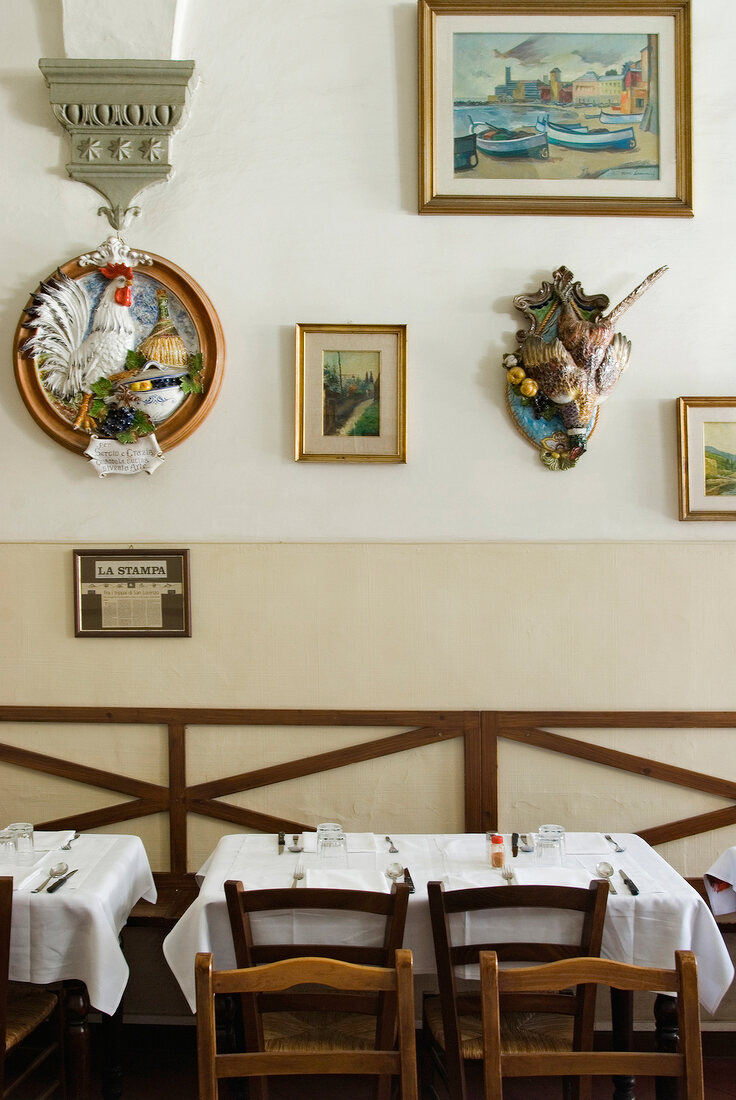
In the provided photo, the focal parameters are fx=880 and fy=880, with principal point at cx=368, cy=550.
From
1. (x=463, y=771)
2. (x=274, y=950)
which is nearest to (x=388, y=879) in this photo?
(x=274, y=950)

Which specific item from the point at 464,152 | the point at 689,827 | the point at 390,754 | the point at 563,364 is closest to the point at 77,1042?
the point at 390,754

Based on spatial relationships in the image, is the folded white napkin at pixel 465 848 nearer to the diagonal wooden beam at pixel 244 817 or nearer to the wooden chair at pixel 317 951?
the wooden chair at pixel 317 951

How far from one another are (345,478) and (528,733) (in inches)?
45.0

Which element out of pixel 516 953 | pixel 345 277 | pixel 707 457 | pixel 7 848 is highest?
pixel 345 277

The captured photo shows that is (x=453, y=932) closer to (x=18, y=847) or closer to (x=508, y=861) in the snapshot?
(x=508, y=861)

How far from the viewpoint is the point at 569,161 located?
10.7 feet

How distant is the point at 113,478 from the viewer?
325cm

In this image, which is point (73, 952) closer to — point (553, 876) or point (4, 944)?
point (4, 944)

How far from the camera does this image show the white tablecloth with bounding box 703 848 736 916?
2.80 meters

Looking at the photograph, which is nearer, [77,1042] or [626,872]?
[77,1042]

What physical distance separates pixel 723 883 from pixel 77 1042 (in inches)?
78.9

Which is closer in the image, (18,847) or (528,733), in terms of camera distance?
(18,847)

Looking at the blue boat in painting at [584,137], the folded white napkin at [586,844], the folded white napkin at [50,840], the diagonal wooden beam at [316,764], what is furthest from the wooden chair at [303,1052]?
the blue boat in painting at [584,137]

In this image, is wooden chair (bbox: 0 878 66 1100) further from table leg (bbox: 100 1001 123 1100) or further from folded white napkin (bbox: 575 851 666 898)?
folded white napkin (bbox: 575 851 666 898)
